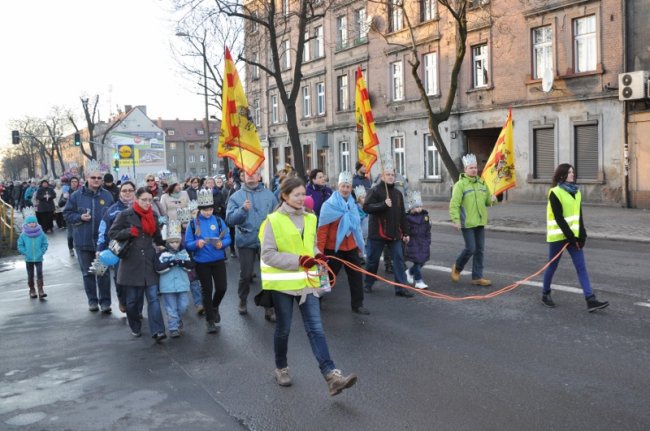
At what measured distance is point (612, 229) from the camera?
17.0 meters

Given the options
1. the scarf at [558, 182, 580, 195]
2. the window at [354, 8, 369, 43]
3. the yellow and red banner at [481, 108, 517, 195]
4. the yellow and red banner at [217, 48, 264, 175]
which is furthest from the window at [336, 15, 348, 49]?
the scarf at [558, 182, 580, 195]

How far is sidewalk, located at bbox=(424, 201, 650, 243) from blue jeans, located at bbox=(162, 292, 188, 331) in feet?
35.9

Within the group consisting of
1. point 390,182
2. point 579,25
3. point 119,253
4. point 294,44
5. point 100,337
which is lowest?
point 100,337

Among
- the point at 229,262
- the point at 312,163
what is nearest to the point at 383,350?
the point at 229,262

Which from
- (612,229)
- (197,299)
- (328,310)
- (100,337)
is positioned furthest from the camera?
(612,229)

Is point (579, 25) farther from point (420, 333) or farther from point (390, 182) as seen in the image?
point (420, 333)

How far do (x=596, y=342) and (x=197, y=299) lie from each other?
17.0 feet

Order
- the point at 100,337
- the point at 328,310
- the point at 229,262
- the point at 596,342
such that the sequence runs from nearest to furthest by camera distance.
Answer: the point at 596,342 → the point at 100,337 → the point at 328,310 → the point at 229,262

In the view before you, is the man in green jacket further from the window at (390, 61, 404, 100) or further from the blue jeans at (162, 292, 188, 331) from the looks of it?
the window at (390, 61, 404, 100)

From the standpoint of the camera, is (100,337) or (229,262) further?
(229,262)

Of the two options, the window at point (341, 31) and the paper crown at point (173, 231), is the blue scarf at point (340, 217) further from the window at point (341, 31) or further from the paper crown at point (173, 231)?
the window at point (341, 31)

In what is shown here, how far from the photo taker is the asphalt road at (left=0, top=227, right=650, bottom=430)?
16.4 ft

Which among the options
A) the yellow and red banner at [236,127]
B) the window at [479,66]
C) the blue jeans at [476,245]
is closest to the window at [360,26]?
the window at [479,66]

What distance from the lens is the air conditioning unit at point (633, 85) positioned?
21.6m
